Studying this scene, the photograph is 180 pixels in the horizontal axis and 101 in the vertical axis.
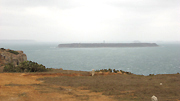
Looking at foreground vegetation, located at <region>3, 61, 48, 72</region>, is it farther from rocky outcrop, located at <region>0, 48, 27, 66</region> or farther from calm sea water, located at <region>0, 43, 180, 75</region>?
calm sea water, located at <region>0, 43, 180, 75</region>

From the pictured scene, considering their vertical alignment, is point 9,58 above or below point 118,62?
above

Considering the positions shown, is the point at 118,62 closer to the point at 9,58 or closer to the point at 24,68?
the point at 9,58

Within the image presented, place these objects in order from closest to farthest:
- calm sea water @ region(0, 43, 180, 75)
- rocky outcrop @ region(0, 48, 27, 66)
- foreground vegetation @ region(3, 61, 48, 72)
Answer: foreground vegetation @ region(3, 61, 48, 72) → rocky outcrop @ region(0, 48, 27, 66) → calm sea water @ region(0, 43, 180, 75)

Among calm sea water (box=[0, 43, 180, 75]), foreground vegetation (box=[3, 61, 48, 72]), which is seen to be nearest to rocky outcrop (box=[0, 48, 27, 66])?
foreground vegetation (box=[3, 61, 48, 72])

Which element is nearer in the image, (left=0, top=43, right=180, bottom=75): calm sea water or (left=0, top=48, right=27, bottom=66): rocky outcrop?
(left=0, top=48, right=27, bottom=66): rocky outcrop

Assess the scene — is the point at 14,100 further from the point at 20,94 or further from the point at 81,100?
the point at 81,100

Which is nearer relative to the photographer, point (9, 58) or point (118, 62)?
point (9, 58)

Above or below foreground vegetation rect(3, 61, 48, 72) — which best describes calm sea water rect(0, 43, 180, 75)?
below

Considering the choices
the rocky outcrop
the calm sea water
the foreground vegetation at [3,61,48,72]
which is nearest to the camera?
the foreground vegetation at [3,61,48,72]

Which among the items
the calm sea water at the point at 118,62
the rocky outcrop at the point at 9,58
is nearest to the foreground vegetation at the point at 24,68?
the rocky outcrop at the point at 9,58

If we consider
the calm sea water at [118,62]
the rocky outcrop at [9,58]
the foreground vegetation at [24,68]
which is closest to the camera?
the foreground vegetation at [24,68]

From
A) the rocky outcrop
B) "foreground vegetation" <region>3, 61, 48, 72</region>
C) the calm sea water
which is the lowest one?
the calm sea water

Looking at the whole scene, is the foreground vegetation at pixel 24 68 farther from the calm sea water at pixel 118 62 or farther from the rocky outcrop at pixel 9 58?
the calm sea water at pixel 118 62

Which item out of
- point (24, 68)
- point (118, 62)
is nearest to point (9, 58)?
point (24, 68)
